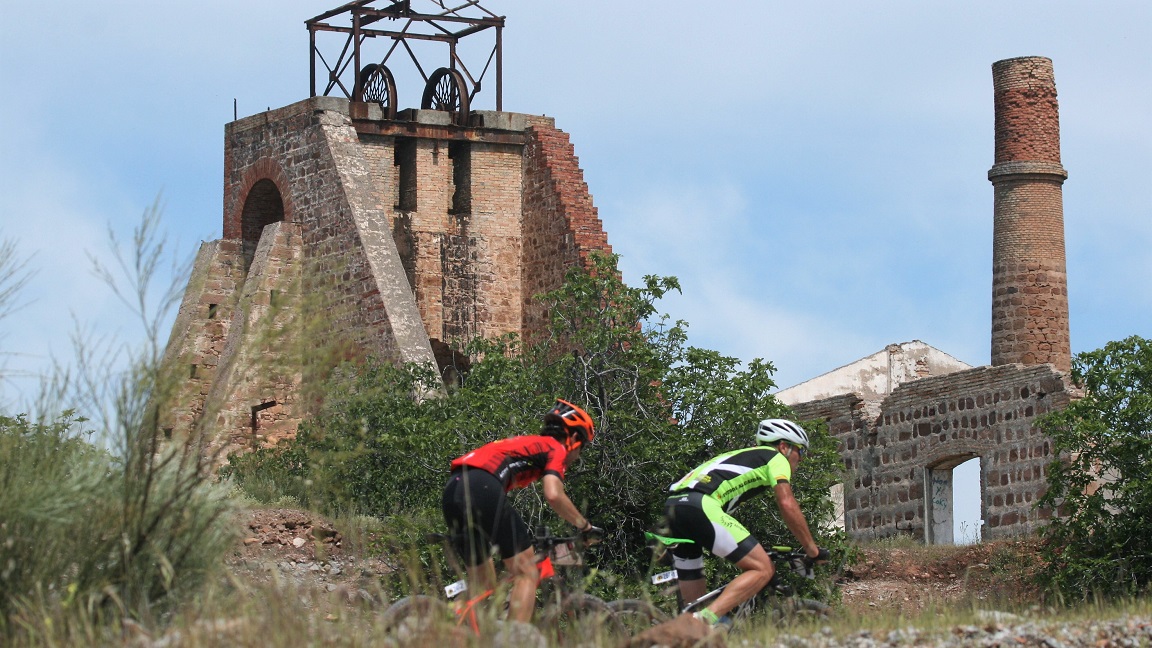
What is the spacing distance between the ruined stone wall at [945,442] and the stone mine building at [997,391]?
18 mm

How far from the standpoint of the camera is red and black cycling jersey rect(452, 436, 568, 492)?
31.6 ft

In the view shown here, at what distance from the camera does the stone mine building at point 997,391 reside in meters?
23.0

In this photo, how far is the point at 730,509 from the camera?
10.0 metres

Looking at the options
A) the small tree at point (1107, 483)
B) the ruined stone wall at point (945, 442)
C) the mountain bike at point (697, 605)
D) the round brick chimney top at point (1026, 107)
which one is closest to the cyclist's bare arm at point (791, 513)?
the mountain bike at point (697, 605)

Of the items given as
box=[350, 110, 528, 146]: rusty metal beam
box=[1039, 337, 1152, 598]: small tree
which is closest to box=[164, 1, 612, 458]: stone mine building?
box=[350, 110, 528, 146]: rusty metal beam

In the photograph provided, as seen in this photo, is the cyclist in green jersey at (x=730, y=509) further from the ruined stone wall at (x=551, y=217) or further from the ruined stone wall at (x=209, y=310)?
the ruined stone wall at (x=551, y=217)

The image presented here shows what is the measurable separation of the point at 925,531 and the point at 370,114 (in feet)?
32.7

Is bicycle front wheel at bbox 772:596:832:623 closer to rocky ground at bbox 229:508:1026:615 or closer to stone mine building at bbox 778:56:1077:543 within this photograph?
rocky ground at bbox 229:508:1026:615

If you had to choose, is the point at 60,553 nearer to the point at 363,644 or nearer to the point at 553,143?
the point at 363,644

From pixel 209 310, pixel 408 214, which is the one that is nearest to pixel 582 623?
pixel 408 214

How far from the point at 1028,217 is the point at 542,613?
24909 millimetres

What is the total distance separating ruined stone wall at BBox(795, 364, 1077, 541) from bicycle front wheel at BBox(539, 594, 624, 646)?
13.2m

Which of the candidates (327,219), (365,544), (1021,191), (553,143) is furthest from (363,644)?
(1021,191)

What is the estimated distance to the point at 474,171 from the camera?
1033 inches
